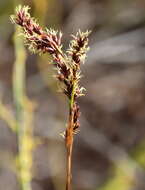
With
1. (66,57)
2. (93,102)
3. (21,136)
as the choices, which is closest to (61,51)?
(66,57)

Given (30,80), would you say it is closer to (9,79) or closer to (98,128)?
(9,79)

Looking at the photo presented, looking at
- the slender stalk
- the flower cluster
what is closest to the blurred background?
the slender stalk

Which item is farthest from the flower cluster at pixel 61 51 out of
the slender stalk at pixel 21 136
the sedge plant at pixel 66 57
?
the slender stalk at pixel 21 136

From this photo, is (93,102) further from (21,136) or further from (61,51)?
(61,51)

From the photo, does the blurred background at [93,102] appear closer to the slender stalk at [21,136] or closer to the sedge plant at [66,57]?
the slender stalk at [21,136]

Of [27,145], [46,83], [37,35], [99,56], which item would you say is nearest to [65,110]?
[46,83]

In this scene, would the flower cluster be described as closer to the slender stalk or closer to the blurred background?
the slender stalk
